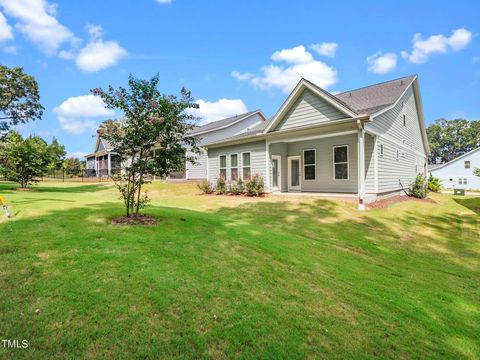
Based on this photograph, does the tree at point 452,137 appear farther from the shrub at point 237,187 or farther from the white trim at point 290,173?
the shrub at point 237,187

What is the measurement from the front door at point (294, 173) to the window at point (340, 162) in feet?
7.67

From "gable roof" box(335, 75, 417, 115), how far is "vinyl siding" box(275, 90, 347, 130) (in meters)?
1.73

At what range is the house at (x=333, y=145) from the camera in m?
13.1

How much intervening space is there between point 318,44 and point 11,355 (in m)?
21.1

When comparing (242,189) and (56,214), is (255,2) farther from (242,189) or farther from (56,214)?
(56,214)

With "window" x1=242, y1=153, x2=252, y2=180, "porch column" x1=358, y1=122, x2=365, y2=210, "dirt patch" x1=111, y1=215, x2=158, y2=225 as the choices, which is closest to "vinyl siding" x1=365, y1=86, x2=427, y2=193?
"porch column" x1=358, y1=122, x2=365, y2=210

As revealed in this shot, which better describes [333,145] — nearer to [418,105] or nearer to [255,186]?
[255,186]

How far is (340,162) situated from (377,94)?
508 cm

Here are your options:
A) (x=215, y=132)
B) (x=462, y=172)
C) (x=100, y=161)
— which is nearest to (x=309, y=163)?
(x=215, y=132)

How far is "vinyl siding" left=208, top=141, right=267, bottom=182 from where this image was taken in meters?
15.9

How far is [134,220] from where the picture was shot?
6473mm

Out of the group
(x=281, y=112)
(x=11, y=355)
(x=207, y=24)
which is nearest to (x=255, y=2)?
(x=207, y=24)

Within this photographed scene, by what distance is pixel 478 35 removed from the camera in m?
19.0

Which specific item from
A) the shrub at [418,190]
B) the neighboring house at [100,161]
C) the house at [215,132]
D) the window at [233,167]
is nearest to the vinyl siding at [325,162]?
the window at [233,167]
